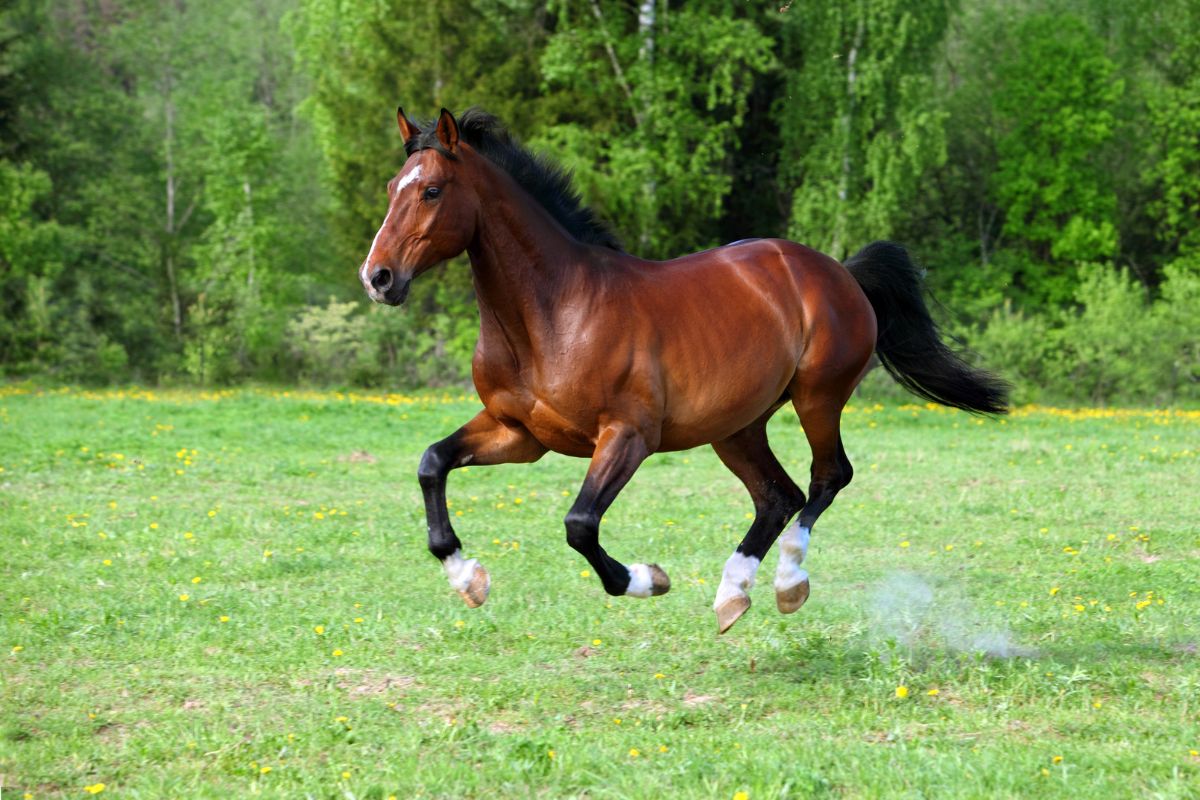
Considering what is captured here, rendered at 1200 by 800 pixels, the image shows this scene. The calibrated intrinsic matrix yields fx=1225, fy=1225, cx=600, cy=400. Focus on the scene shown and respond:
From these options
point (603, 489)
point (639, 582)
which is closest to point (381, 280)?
point (603, 489)

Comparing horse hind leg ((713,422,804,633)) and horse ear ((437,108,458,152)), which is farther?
horse hind leg ((713,422,804,633))

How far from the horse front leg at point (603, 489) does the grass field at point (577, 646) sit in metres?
0.71

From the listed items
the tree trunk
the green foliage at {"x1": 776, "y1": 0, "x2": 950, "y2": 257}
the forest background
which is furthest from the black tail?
the tree trunk

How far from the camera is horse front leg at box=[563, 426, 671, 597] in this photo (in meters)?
5.16

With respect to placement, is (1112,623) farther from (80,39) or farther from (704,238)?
(80,39)

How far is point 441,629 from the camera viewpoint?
6832 mm

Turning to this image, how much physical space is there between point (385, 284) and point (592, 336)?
0.95 metres

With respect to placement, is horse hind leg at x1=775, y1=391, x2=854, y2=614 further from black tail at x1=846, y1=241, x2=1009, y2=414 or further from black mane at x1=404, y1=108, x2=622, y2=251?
black mane at x1=404, y1=108, x2=622, y2=251

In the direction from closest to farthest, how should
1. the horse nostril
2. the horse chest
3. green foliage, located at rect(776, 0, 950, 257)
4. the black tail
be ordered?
the horse nostril, the horse chest, the black tail, green foliage, located at rect(776, 0, 950, 257)

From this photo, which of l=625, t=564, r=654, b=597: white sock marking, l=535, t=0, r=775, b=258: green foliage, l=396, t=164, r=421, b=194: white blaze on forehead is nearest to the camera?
l=396, t=164, r=421, b=194: white blaze on forehead

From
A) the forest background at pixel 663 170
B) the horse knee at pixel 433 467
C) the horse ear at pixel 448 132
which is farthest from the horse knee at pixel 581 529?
the forest background at pixel 663 170

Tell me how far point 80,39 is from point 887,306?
50.9 metres

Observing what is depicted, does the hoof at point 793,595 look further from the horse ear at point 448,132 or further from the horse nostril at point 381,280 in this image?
the horse ear at point 448,132

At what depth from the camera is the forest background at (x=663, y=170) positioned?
25.5 m
